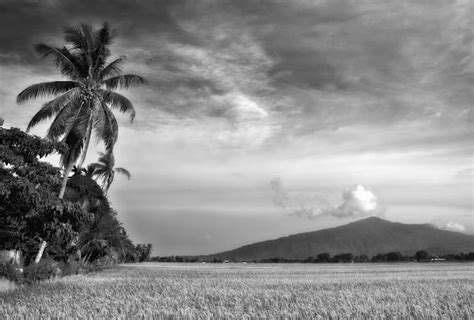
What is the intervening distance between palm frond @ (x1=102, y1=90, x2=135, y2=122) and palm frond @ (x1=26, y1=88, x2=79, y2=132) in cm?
268

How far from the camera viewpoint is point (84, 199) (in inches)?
1821

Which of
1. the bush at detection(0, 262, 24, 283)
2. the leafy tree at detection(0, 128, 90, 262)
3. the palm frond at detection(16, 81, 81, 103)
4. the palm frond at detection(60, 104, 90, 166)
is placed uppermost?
the palm frond at detection(16, 81, 81, 103)

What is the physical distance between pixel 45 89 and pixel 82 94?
229 centimetres

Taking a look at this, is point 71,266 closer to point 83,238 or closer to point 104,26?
point 83,238

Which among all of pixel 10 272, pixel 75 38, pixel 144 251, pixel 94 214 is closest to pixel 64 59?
pixel 75 38

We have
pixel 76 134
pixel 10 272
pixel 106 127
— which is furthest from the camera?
pixel 106 127

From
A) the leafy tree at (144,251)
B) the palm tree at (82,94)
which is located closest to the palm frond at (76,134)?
the palm tree at (82,94)

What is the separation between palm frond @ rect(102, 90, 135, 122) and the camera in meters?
29.5

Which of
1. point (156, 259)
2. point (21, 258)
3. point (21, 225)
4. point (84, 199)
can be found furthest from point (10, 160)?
point (156, 259)

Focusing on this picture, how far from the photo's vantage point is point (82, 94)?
28.3m

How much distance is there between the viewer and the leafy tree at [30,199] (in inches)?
642

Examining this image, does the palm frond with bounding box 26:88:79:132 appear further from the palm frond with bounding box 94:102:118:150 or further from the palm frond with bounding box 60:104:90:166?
the palm frond with bounding box 94:102:118:150

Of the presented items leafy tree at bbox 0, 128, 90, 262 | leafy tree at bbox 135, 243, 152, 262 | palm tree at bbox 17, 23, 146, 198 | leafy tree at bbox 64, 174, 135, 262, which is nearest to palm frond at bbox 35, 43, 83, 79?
palm tree at bbox 17, 23, 146, 198

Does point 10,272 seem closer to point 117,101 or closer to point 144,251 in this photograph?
point 117,101
